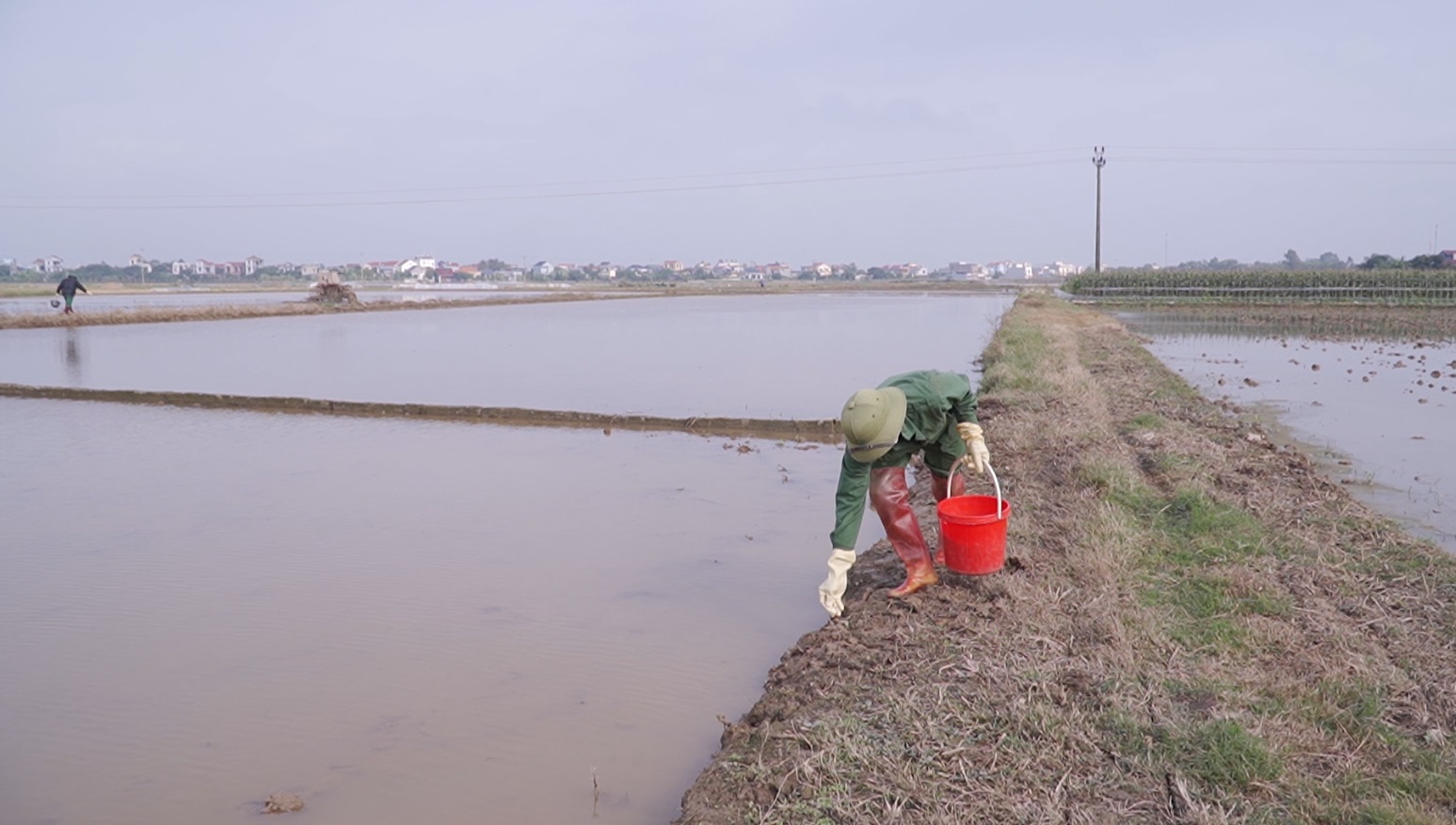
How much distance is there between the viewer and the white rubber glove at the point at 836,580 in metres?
3.99

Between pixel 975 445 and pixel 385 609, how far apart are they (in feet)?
9.31

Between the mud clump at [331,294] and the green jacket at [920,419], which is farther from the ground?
the mud clump at [331,294]

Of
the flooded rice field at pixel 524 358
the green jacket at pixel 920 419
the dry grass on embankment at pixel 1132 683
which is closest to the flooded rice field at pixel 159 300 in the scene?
the flooded rice field at pixel 524 358

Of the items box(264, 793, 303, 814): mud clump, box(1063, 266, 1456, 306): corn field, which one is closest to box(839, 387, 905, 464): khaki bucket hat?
box(264, 793, 303, 814): mud clump

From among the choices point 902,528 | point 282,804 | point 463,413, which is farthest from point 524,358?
point 282,804

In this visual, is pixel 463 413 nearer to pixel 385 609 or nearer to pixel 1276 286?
pixel 385 609

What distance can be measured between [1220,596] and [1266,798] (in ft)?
5.38

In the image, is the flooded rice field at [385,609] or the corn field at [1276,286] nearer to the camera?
the flooded rice field at [385,609]

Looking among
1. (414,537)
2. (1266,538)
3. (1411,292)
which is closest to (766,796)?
(1266,538)

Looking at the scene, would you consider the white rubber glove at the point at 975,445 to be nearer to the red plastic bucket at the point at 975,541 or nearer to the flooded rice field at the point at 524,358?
the red plastic bucket at the point at 975,541

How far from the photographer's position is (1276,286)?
35.1m

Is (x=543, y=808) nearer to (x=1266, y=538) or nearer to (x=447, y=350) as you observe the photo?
(x=1266, y=538)

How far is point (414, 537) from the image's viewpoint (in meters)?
5.95

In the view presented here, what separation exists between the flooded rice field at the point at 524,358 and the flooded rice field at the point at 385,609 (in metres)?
1.27
